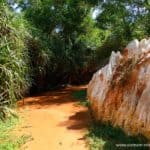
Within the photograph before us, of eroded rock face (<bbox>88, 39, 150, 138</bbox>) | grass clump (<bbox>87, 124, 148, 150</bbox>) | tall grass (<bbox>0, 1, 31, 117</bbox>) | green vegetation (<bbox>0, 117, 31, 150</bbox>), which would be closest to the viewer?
grass clump (<bbox>87, 124, 148, 150</bbox>)

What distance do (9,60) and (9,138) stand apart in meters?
2.48

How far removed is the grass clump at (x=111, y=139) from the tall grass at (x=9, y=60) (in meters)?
2.60

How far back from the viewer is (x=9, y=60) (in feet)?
32.4

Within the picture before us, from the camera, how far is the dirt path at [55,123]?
305 inches

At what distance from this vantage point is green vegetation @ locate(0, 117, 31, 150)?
766 centimetres

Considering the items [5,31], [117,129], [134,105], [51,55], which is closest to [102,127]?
[117,129]

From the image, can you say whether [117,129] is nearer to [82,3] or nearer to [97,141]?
[97,141]

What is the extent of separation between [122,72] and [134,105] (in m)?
1.21

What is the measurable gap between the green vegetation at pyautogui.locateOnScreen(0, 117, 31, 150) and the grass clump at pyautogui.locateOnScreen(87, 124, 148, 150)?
1475mm

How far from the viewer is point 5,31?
34.4 feet

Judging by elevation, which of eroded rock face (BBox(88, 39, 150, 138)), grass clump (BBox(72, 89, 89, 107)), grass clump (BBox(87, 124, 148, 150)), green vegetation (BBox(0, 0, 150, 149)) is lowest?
grass clump (BBox(87, 124, 148, 150))

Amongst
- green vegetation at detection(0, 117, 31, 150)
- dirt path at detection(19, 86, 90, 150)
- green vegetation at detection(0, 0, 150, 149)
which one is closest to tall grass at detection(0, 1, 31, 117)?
green vegetation at detection(0, 117, 31, 150)

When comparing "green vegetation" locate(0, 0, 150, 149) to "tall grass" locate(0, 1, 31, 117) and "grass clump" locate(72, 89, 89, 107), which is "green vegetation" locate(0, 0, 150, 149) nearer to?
"grass clump" locate(72, 89, 89, 107)

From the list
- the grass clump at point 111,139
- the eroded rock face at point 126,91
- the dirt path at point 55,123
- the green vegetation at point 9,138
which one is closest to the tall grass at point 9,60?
the green vegetation at point 9,138
